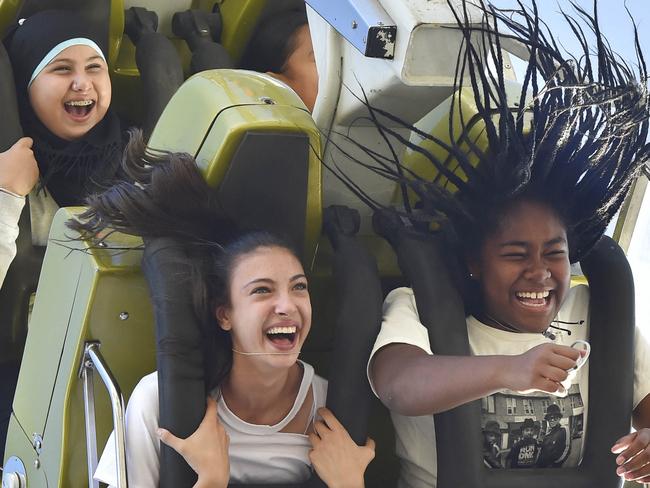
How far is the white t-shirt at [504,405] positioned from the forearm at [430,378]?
0.03m

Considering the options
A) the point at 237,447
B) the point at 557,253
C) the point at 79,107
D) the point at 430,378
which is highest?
the point at 79,107

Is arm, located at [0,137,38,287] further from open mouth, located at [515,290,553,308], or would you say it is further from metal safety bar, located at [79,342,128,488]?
open mouth, located at [515,290,553,308]

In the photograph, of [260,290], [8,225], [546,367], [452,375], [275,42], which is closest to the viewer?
[546,367]

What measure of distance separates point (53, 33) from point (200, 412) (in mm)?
926

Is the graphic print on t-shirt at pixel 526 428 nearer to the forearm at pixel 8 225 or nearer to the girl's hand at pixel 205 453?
the girl's hand at pixel 205 453

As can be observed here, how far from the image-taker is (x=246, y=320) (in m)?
1.41

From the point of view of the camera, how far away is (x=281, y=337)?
1.42 meters

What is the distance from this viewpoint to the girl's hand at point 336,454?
140cm

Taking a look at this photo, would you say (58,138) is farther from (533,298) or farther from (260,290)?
(533,298)

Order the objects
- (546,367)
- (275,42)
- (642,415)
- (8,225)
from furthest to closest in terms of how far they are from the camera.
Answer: (275,42) < (8,225) < (642,415) < (546,367)

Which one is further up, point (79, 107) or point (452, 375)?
point (79, 107)

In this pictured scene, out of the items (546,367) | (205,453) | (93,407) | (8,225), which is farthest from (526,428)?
(8,225)

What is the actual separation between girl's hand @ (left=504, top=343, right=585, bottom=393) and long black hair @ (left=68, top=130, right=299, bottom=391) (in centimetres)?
36

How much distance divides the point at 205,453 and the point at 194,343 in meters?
0.12
